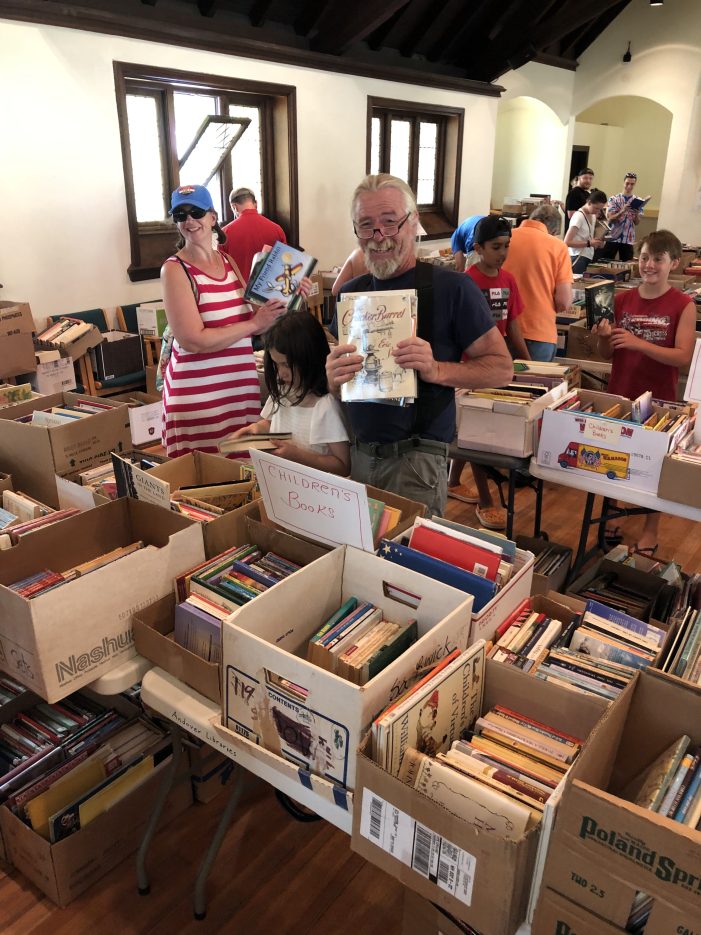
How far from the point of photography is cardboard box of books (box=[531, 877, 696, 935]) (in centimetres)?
82

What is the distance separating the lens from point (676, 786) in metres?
0.99

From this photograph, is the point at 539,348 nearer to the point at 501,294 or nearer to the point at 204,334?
the point at 501,294

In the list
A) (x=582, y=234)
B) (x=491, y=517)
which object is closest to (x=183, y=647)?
(x=491, y=517)

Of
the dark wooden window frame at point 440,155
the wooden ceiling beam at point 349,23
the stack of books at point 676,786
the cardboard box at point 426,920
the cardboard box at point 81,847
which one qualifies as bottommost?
the cardboard box at point 81,847

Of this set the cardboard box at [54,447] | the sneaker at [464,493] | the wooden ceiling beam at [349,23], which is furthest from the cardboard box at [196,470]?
the wooden ceiling beam at [349,23]

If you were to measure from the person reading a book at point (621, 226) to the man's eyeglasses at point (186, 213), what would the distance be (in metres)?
7.94

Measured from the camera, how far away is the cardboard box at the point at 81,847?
5.75 ft

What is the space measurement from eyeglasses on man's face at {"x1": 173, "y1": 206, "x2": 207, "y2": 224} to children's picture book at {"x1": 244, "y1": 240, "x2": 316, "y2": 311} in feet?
0.80

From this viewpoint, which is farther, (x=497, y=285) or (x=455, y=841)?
(x=497, y=285)

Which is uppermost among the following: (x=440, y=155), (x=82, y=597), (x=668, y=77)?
(x=668, y=77)

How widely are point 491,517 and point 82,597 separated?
2.78 metres

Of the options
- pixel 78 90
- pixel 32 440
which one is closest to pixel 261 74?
pixel 78 90

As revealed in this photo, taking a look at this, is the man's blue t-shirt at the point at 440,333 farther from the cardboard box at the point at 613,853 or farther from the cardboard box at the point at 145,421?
the cardboard box at the point at 613,853

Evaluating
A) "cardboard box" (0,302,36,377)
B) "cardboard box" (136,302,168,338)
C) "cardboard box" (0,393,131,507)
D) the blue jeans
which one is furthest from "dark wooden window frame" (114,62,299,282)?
"cardboard box" (0,393,131,507)
